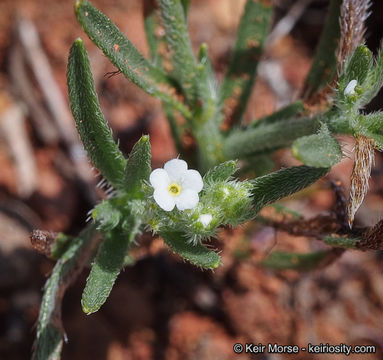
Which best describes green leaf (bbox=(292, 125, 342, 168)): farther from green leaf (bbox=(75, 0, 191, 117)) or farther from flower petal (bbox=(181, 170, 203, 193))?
green leaf (bbox=(75, 0, 191, 117))

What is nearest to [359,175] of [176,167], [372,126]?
[372,126]

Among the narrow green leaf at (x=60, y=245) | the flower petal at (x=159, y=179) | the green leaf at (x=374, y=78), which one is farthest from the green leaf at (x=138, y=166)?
the green leaf at (x=374, y=78)

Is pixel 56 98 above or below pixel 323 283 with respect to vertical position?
above

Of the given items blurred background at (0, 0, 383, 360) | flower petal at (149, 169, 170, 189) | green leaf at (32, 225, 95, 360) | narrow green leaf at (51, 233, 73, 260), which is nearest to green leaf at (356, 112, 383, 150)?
blurred background at (0, 0, 383, 360)

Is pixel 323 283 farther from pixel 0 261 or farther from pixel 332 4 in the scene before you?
pixel 0 261

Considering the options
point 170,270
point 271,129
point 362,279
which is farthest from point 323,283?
point 271,129
